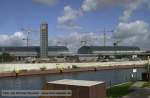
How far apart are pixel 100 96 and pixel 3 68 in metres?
77.8

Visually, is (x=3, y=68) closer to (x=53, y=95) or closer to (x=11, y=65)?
(x=11, y=65)

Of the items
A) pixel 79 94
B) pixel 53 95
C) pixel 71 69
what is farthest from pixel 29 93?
pixel 71 69

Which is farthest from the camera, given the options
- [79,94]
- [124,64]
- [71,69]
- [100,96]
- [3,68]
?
[124,64]

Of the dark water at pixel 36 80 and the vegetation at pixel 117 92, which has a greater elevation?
the vegetation at pixel 117 92

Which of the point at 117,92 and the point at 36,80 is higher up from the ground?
the point at 117,92

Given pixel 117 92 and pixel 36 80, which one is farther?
pixel 36 80

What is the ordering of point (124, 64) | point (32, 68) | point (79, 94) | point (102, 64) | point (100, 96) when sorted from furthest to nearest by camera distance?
point (124, 64) → point (102, 64) → point (32, 68) → point (100, 96) → point (79, 94)

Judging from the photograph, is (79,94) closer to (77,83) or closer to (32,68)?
(77,83)

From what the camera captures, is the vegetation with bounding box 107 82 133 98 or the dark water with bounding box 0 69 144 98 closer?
the vegetation with bounding box 107 82 133 98

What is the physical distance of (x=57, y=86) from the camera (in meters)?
21.8

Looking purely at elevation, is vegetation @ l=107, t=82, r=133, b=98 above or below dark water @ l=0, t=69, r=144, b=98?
above

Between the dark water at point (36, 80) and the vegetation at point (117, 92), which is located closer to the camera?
the vegetation at point (117, 92)

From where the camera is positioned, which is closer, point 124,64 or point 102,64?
point 102,64

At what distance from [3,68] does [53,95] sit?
253 ft
